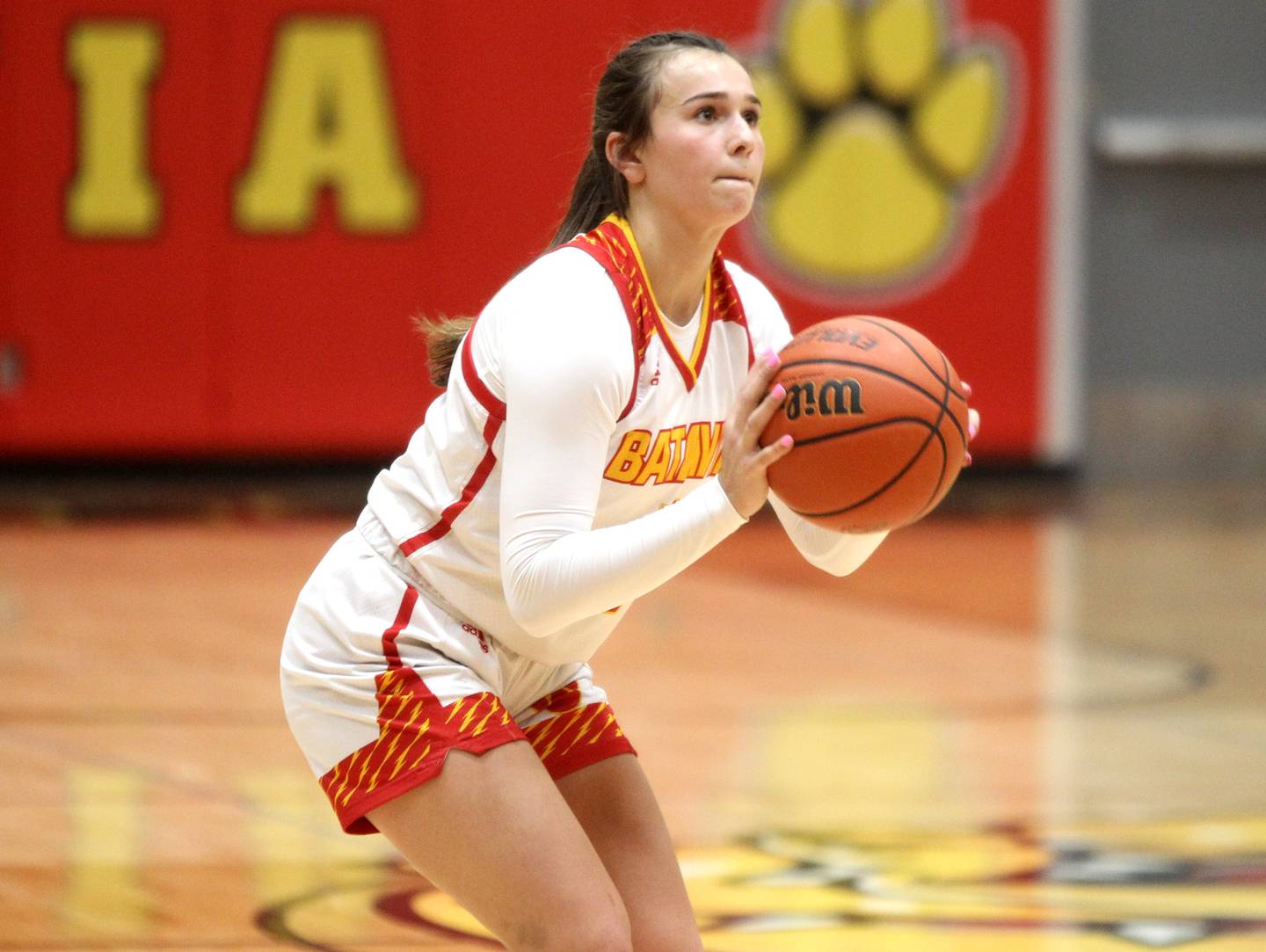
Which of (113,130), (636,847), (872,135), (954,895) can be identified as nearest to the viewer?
(636,847)

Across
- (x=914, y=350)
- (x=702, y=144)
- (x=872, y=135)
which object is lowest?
(x=914, y=350)

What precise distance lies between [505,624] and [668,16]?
1015 cm

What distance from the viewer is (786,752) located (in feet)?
20.1

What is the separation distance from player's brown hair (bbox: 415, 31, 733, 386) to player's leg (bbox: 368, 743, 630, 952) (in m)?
0.69

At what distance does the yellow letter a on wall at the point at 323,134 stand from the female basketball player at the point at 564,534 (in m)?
9.70

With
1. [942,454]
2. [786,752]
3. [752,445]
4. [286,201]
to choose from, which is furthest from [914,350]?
[286,201]

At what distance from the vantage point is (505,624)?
2.97 m

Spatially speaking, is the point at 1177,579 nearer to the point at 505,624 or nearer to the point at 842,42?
the point at 842,42

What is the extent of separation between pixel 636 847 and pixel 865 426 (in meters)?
0.83

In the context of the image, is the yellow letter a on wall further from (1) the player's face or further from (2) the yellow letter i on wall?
(1) the player's face

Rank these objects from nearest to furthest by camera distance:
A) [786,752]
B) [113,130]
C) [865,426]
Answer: [865,426], [786,752], [113,130]

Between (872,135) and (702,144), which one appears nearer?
(702,144)

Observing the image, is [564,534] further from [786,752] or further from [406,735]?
[786,752]

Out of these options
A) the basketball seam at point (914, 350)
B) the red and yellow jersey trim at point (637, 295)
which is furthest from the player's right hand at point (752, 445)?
the basketball seam at point (914, 350)
